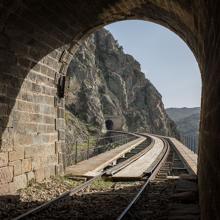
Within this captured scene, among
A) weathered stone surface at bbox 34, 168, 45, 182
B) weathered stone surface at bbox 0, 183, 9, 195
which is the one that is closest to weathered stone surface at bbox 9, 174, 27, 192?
weathered stone surface at bbox 0, 183, 9, 195

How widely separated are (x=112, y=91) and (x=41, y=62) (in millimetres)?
69521

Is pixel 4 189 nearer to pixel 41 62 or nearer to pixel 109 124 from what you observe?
pixel 41 62

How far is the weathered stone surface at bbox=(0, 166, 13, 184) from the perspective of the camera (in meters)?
8.57

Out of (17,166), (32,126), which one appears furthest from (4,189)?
(32,126)

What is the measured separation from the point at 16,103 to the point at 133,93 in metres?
79.8

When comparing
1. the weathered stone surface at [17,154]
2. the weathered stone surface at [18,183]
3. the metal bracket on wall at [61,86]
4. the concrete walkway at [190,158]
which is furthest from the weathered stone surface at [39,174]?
the concrete walkway at [190,158]

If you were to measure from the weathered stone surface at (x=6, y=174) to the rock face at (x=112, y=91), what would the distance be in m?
42.0

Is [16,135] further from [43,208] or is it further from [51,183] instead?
[43,208]

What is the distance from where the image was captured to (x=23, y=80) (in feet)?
31.8

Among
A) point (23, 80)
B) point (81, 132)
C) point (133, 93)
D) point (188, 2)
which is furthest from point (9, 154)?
point (133, 93)

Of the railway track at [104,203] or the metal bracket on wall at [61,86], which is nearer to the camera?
the railway track at [104,203]

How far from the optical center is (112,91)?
262 ft

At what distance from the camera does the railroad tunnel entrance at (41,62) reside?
339 inches

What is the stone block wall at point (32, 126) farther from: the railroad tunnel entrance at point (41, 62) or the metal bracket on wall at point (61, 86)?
the metal bracket on wall at point (61, 86)
